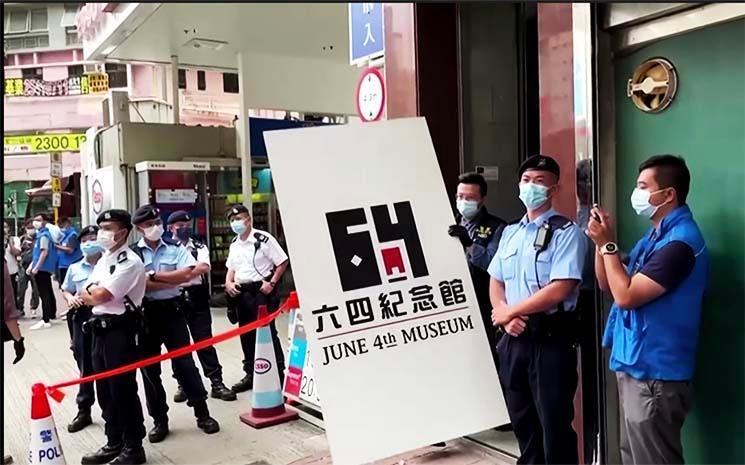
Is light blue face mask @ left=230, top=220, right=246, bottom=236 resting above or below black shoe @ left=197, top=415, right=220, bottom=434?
above

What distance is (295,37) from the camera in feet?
35.3

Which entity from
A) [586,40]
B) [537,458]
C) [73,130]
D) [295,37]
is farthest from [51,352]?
[73,130]

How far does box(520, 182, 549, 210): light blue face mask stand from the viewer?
328 centimetres

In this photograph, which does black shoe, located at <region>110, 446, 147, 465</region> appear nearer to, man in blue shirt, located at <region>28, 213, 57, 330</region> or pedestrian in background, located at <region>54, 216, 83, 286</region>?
man in blue shirt, located at <region>28, 213, 57, 330</region>

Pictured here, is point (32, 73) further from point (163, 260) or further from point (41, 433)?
point (41, 433)

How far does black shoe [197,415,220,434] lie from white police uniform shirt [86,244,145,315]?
117 cm

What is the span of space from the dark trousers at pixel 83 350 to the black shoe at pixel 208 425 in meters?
0.87

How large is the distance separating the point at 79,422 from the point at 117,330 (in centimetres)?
146

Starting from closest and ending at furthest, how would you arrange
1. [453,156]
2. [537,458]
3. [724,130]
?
[724,130] → [537,458] → [453,156]

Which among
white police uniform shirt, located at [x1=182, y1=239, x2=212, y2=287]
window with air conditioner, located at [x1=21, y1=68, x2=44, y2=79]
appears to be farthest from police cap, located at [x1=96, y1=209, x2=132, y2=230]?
window with air conditioner, located at [x1=21, y1=68, x2=44, y2=79]

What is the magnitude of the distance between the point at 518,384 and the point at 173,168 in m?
8.98

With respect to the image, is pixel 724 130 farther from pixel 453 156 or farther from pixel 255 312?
pixel 255 312

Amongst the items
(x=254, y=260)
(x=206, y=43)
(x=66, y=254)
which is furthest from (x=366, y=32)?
(x=66, y=254)

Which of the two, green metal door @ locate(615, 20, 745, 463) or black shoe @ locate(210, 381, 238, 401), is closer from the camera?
green metal door @ locate(615, 20, 745, 463)
